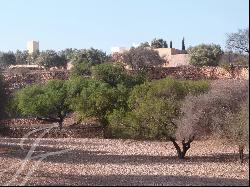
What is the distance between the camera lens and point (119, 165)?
883 inches

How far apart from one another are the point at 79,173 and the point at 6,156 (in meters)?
6.45

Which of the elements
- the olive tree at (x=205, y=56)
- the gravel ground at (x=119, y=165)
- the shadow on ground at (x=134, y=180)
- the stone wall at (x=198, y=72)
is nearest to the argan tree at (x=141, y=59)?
the stone wall at (x=198, y=72)

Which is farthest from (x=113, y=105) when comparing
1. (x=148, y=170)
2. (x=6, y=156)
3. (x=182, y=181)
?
(x=182, y=181)

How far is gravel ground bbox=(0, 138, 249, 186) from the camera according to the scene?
1725 cm

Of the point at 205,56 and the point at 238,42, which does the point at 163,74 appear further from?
the point at 238,42

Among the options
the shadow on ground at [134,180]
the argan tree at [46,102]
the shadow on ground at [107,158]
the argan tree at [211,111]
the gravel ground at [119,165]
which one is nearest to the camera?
the shadow on ground at [134,180]

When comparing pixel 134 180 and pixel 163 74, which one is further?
pixel 163 74

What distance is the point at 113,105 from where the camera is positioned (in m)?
38.6

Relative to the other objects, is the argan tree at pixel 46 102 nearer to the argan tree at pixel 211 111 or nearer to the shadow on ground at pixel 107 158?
the shadow on ground at pixel 107 158

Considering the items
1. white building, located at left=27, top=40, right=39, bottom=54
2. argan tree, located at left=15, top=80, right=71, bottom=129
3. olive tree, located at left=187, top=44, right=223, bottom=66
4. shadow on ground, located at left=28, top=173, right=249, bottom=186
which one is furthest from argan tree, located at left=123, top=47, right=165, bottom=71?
white building, located at left=27, top=40, right=39, bottom=54

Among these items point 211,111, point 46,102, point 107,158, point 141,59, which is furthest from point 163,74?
point 211,111

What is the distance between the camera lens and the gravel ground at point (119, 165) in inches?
679

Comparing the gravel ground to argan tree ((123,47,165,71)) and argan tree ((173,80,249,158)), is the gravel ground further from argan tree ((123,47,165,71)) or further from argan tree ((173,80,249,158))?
argan tree ((123,47,165,71))

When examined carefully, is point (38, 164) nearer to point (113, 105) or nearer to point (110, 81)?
point (113, 105)
